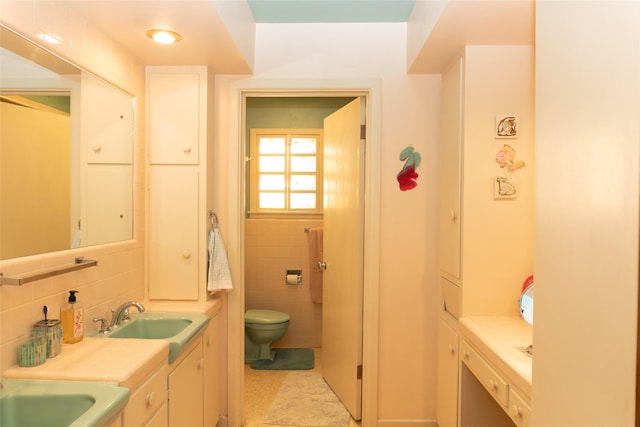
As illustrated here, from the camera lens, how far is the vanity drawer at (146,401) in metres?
1.34

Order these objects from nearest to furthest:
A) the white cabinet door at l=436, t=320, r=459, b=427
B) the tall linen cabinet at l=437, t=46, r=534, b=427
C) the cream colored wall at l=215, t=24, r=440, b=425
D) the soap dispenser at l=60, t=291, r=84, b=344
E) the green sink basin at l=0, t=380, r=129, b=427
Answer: the green sink basin at l=0, t=380, r=129, b=427 < the soap dispenser at l=60, t=291, r=84, b=344 < the tall linen cabinet at l=437, t=46, r=534, b=427 < the white cabinet door at l=436, t=320, r=459, b=427 < the cream colored wall at l=215, t=24, r=440, b=425

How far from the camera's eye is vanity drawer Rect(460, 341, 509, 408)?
1.49 meters

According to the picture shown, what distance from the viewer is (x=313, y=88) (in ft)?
8.00

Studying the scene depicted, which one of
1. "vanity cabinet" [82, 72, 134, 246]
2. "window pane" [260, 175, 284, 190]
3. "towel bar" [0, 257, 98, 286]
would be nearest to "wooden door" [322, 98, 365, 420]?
"window pane" [260, 175, 284, 190]

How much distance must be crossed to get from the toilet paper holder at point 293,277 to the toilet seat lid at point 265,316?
31 cm

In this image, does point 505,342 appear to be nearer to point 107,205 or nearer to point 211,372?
point 211,372

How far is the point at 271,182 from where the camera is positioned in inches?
161

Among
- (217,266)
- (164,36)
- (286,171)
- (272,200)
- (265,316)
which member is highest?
(164,36)

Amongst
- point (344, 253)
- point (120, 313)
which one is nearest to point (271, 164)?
point (344, 253)

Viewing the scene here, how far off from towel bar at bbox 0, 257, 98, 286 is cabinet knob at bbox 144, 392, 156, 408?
56cm

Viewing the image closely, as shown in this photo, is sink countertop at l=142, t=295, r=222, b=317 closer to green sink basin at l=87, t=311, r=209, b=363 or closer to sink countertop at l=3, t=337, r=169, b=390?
A: green sink basin at l=87, t=311, r=209, b=363

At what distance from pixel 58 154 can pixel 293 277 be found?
2.53m

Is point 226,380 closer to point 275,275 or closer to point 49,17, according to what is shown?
point 275,275

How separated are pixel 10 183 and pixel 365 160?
1.83 meters
